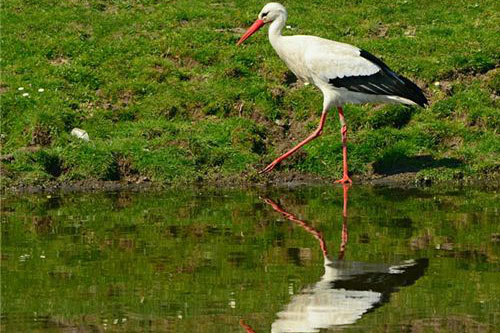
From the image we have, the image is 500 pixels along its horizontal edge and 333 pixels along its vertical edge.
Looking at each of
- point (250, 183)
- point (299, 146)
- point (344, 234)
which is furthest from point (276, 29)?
point (344, 234)

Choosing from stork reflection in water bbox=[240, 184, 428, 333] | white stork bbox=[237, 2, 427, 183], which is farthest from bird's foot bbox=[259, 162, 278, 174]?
stork reflection in water bbox=[240, 184, 428, 333]

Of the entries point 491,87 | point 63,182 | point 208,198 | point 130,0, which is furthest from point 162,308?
point 130,0

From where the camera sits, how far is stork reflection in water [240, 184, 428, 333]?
28.0 feet

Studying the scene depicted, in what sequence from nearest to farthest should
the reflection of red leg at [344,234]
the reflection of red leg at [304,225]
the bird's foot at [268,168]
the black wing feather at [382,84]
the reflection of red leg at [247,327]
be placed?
1. the reflection of red leg at [247,327]
2. the reflection of red leg at [344,234]
3. the reflection of red leg at [304,225]
4. the black wing feather at [382,84]
5. the bird's foot at [268,168]

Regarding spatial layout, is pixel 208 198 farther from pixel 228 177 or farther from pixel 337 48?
pixel 337 48

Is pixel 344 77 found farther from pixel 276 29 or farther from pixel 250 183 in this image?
pixel 250 183

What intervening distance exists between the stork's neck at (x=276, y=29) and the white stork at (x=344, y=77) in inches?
9.8

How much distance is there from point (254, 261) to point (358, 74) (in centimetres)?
490

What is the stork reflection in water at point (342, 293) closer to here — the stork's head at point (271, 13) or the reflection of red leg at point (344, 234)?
the reflection of red leg at point (344, 234)

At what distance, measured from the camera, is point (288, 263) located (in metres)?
10.5

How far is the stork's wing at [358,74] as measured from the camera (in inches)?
582

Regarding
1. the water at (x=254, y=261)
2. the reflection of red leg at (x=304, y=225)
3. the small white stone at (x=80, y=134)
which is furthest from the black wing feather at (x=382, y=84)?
the small white stone at (x=80, y=134)

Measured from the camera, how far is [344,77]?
14.8 m

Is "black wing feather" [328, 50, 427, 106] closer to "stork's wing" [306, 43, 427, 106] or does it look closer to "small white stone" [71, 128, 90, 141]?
"stork's wing" [306, 43, 427, 106]
